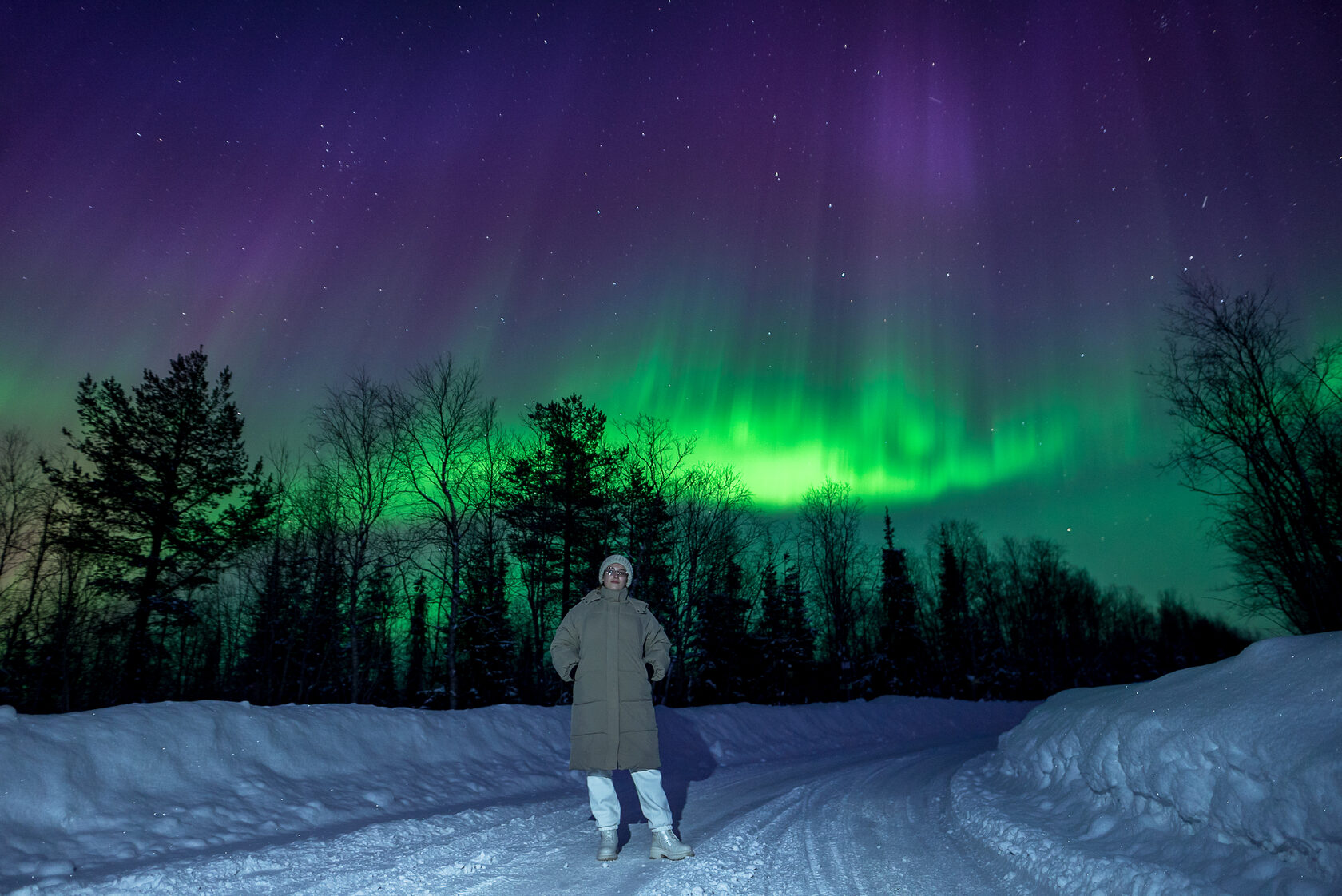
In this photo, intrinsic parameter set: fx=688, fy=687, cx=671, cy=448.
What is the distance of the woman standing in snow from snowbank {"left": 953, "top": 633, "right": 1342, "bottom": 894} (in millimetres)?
2704

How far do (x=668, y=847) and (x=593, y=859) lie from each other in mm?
584

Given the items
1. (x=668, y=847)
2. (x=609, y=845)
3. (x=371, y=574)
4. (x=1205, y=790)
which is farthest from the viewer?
(x=371, y=574)

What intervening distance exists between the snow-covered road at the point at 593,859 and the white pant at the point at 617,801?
0.27 m

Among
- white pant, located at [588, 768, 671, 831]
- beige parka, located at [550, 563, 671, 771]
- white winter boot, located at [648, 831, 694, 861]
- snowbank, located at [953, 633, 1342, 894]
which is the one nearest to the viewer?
snowbank, located at [953, 633, 1342, 894]

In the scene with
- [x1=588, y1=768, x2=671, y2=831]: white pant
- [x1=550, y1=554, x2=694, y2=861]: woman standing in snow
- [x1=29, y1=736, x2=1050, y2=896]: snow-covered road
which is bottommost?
[x1=29, y1=736, x2=1050, y2=896]: snow-covered road

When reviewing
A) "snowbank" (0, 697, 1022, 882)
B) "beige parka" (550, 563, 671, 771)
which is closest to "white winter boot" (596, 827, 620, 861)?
"beige parka" (550, 563, 671, 771)

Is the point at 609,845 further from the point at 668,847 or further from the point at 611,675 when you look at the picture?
the point at 611,675

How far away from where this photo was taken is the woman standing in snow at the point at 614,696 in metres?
4.95

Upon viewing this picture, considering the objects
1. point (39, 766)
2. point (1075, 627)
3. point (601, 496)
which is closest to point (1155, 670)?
point (1075, 627)

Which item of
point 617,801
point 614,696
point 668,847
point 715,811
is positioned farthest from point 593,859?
point 715,811

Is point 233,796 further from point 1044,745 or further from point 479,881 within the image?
point 1044,745

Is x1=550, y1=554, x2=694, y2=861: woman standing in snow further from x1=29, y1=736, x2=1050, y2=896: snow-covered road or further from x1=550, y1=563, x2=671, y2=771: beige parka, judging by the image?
x1=29, y1=736, x2=1050, y2=896: snow-covered road

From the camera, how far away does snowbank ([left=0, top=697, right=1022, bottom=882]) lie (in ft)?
17.1

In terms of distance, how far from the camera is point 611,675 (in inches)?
204
